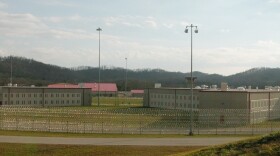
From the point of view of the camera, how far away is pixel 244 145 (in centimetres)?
1237

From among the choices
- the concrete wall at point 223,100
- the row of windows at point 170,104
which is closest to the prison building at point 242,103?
the concrete wall at point 223,100

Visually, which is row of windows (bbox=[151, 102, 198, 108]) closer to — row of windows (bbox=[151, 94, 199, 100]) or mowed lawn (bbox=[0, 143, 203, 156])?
row of windows (bbox=[151, 94, 199, 100])

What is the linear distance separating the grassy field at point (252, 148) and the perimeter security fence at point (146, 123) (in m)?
27.9

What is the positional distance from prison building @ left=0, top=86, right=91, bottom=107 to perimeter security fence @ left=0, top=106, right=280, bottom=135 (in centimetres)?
2828

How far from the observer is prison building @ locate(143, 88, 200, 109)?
72500 millimetres

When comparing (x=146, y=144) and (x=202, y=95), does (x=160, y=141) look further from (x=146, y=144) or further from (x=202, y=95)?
(x=202, y=95)

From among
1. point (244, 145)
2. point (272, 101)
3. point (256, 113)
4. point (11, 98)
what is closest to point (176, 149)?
point (244, 145)

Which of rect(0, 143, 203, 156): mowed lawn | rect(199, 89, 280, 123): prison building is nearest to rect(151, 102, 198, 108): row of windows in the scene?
rect(199, 89, 280, 123): prison building

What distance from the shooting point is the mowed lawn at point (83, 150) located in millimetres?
27516

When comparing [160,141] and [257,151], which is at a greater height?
[257,151]

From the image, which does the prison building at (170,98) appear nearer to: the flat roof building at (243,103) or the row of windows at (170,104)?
the row of windows at (170,104)

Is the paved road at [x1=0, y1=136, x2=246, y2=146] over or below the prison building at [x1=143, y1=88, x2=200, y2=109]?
below

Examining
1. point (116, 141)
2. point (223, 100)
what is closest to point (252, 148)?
point (116, 141)

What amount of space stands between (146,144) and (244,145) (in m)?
19.5
